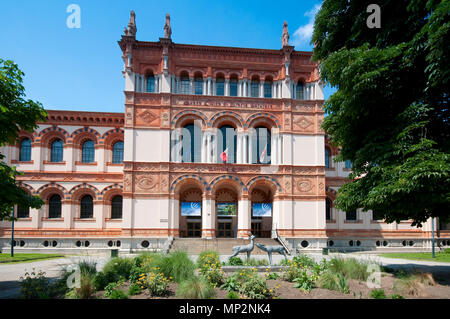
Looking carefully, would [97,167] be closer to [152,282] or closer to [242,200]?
[242,200]

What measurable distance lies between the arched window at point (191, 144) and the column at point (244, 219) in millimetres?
5823

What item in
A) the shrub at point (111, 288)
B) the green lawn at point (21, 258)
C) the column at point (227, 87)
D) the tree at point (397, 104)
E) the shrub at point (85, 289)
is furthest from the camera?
the column at point (227, 87)

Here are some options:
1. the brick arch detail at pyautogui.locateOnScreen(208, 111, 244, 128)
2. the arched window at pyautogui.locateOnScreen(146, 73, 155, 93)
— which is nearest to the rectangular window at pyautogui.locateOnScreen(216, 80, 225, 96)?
the brick arch detail at pyautogui.locateOnScreen(208, 111, 244, 128)

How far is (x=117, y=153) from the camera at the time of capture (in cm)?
2917

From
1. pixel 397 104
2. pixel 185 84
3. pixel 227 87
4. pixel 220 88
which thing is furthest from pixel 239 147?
pixel 397 104

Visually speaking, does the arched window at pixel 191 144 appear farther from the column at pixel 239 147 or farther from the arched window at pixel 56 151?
the arched window at pixel 56 151

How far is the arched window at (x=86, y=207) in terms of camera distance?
27859mm

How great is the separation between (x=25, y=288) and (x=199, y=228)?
20.5m

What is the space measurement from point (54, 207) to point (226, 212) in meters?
16.3

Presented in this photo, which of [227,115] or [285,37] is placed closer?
[227,115]

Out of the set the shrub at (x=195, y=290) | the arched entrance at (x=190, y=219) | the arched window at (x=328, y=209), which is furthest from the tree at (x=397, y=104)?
the arched window at (x=328, y=209)

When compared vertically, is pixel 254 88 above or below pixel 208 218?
above

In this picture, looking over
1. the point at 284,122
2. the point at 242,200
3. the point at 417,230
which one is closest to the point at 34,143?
the point at 242,200

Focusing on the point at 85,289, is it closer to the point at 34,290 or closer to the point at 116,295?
the point at 116,295
